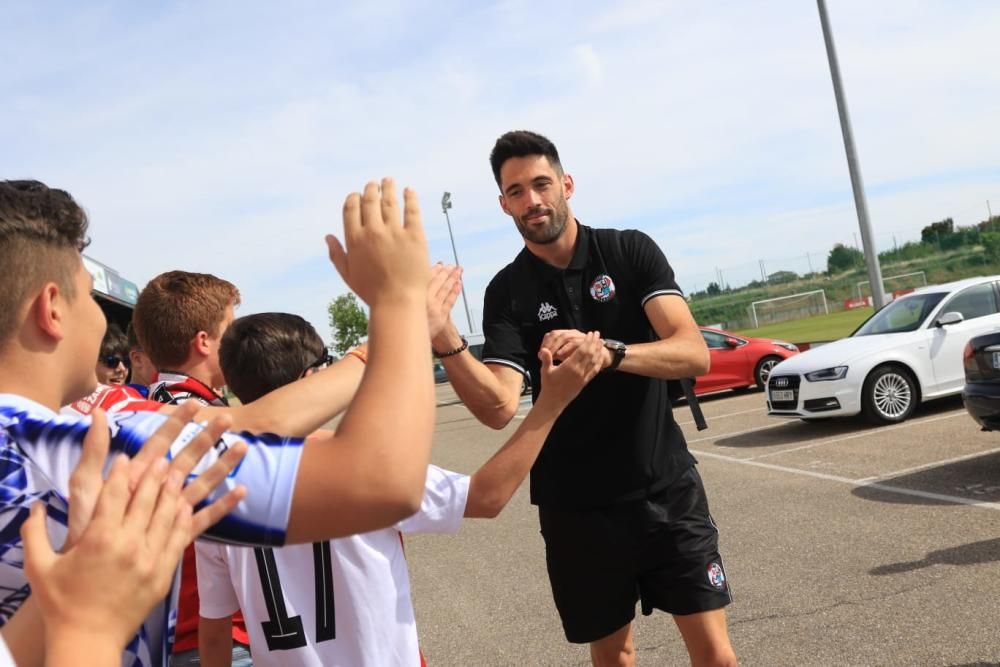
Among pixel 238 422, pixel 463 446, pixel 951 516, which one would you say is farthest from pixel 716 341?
pixel 238 422

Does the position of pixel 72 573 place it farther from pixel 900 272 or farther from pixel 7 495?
pixel 900 272

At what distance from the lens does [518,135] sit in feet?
12.1

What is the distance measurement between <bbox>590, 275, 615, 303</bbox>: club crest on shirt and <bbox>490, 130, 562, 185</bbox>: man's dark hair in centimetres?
48

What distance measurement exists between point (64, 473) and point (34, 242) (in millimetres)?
347

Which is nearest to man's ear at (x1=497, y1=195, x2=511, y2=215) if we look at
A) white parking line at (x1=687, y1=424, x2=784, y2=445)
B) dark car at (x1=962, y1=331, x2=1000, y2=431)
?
dark car at (x1=962, y1=331, x2=1000, y2=431)

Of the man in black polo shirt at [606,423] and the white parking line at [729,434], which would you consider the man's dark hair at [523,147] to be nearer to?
the man in black polo shirt at [606,423]

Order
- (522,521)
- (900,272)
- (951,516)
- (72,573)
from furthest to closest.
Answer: (900,272)
(522,521)
(951,516)
(72,573)

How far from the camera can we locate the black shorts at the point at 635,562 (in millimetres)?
3391

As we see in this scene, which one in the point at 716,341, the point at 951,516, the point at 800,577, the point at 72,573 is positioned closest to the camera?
the point at 72,573

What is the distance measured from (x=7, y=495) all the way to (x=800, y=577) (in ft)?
17.4

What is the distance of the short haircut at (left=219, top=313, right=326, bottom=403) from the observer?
2.52 metres

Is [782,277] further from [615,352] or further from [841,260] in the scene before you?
[615,352]

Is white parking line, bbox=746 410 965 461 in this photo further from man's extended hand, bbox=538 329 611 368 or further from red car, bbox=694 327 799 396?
man's extended hand, bbox=538 329 611 368

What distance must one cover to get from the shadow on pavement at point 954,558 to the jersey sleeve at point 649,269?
10.0ft
